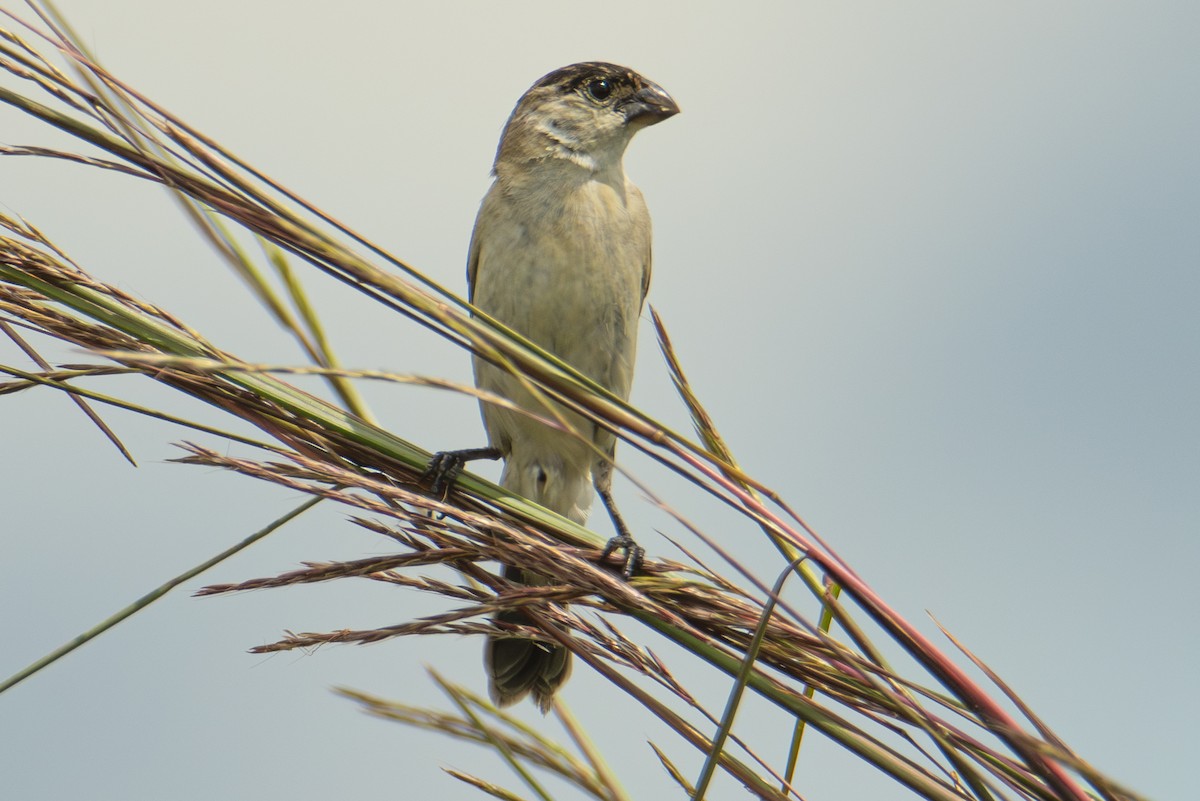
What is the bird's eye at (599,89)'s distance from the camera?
4391 mm

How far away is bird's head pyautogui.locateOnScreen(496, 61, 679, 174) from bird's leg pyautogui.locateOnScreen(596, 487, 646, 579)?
1168 mm

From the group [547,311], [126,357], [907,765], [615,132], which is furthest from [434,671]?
[615,132]

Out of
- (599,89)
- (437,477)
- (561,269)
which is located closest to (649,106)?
(599,89)

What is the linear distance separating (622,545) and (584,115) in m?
1.93

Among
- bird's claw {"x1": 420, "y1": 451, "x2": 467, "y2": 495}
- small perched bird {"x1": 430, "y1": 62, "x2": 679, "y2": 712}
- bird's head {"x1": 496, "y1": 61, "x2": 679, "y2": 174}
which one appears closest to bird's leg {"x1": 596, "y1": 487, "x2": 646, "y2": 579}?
small perched bird {"x1": 430, "y1": 62, "x2": 679, "y2": 712}

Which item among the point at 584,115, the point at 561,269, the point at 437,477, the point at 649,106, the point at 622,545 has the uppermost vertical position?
the point at 649,106

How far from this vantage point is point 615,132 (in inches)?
169

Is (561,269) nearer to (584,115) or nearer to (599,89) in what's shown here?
(584,115)

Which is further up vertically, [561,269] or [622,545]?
[561,269]

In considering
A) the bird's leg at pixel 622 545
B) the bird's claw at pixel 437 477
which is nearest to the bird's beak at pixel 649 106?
the bird's leg at pixel 622 545

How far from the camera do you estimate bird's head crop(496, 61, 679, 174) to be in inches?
166

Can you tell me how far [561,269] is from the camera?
376 cm

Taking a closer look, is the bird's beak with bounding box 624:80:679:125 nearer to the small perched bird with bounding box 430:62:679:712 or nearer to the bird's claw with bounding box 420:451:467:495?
the small perched bird with bounding box 430:62:679:712

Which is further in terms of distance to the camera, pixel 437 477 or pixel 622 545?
pixel 622 545
